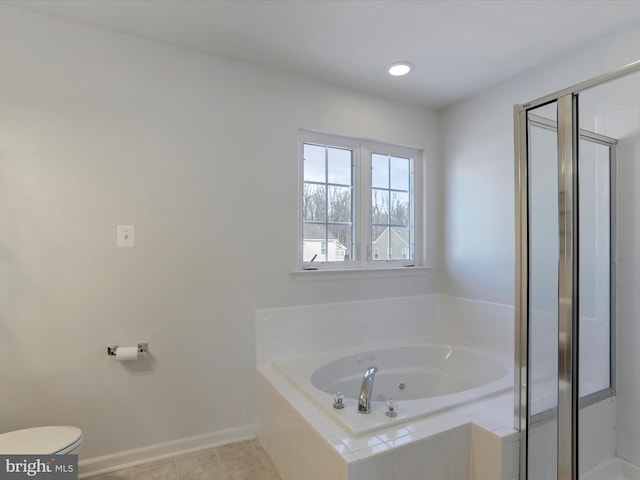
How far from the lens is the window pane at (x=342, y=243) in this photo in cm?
268

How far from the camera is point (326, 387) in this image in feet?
7.57

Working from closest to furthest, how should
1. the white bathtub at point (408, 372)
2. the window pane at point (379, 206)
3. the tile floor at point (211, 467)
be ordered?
the tile floor at point (211, 467), the white bathtub at point (408, 372), the window pane at point (379, 206)

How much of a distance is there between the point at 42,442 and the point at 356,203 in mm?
2228

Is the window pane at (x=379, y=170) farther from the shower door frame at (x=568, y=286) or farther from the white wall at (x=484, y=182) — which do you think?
the shower door frame at (x=568, y=286)

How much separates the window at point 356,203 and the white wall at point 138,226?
18 centimetres

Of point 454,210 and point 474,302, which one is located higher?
point 454,210

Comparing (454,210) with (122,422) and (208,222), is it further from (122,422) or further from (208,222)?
(122,422)

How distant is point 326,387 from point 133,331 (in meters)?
1.21

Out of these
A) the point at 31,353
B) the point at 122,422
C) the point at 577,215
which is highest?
the point at 577,215

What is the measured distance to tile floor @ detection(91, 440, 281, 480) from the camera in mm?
1884

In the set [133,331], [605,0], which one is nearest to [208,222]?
[133,331]

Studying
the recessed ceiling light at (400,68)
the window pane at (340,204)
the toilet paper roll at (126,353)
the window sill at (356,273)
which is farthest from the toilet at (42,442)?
the recessed ceiling light at (400,68)

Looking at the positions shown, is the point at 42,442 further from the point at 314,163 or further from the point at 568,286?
the point at 568,286

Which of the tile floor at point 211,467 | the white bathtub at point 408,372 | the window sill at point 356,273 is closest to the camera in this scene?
the tile floor at point 211,467
